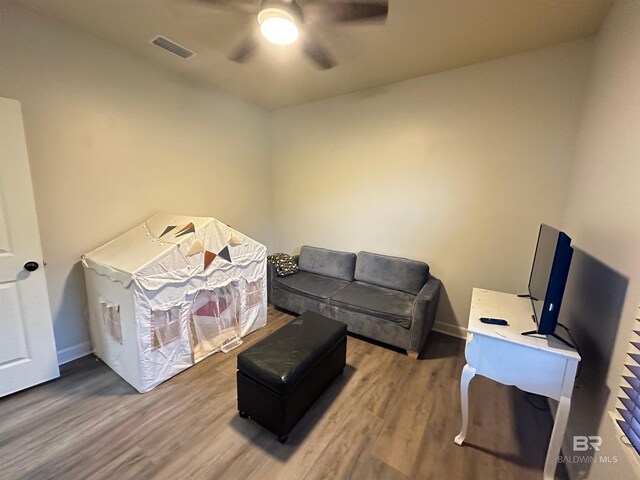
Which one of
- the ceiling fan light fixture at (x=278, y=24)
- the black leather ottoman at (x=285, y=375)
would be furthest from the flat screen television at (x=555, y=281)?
the ceiling fan light fixture at (x=278, y=24)

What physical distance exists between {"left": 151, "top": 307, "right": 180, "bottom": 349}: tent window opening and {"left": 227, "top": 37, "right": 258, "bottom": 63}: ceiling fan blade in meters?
2.06

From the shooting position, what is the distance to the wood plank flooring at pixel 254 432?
146cm

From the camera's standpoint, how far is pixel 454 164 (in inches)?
107

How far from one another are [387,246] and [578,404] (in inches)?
80.4

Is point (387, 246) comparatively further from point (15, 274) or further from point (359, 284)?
point (15, 274)

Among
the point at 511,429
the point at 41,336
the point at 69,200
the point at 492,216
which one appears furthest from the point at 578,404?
the point at 69,200

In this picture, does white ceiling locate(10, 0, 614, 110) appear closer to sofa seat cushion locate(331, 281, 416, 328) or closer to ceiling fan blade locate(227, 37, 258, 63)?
ceiling fan blade locate(227, 37, 258, 63)

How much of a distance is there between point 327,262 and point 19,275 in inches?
110

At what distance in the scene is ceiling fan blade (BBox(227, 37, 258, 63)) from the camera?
1.84m

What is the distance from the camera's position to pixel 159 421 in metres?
1.76

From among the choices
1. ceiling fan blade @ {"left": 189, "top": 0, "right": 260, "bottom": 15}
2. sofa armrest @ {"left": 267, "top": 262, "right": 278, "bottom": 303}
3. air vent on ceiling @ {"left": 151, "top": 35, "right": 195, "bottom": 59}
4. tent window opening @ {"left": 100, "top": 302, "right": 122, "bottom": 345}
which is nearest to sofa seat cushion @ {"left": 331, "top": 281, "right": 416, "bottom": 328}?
sofa armrest @ {"left": 267, "top": 262, "right": 278, "bottom": 303}

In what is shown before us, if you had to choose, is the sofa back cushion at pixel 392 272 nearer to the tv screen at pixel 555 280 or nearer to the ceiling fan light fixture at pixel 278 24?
the tv screen at pixel 555 280

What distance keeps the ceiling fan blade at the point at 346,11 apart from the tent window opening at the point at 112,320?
8.03 ft

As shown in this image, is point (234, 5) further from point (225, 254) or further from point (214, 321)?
point (214, 321)
